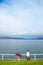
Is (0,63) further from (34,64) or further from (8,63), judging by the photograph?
(34,64)

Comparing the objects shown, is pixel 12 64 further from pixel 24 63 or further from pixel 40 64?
pixel 40 64

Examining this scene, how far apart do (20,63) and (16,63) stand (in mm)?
401

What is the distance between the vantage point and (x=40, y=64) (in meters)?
19.6

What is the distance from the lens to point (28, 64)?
19703 mm

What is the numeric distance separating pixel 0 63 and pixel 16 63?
1.58 m

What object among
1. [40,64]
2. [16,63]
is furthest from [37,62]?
[16,63]

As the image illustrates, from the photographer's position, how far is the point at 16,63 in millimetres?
20047

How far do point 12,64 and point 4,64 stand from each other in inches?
31.0

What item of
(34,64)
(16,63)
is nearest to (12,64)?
(16,63)

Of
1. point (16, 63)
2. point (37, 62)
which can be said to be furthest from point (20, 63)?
point (37, 62)

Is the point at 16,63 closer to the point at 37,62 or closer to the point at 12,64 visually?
the point at 12,64

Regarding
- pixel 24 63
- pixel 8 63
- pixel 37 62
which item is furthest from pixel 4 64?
pixel 37 62

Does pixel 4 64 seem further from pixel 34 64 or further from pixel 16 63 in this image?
pixel 34 64

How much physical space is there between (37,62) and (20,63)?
1.67 meters
